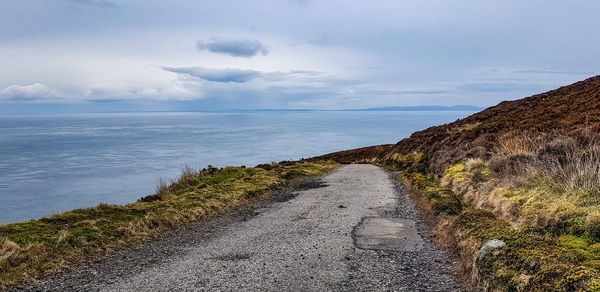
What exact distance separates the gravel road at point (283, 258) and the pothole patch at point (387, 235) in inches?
0.9

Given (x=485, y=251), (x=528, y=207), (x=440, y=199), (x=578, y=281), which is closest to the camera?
(x=578, y=281)

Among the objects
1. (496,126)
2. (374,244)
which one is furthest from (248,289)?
(496,126)

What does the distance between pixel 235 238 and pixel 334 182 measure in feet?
35.4

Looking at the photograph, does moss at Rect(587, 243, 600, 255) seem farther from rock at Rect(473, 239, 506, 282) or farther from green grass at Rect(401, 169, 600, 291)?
rock at Rect(473, 239, 506, 282)

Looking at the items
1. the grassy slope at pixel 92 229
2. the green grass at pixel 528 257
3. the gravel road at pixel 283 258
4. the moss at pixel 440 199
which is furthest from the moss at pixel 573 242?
the grassy slope at pixel 92 229

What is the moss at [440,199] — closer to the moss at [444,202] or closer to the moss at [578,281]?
the moss at [444,202]

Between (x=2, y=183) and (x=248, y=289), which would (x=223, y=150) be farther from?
(x=248, y=289)

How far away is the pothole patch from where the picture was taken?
8.14m

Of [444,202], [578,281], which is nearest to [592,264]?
[578,281]

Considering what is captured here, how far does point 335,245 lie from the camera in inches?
320

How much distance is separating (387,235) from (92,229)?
282 inches

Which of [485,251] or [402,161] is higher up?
[485,251]

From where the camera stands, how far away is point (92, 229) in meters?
8.99

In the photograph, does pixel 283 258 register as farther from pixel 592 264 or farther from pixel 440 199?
pixel 440 199
